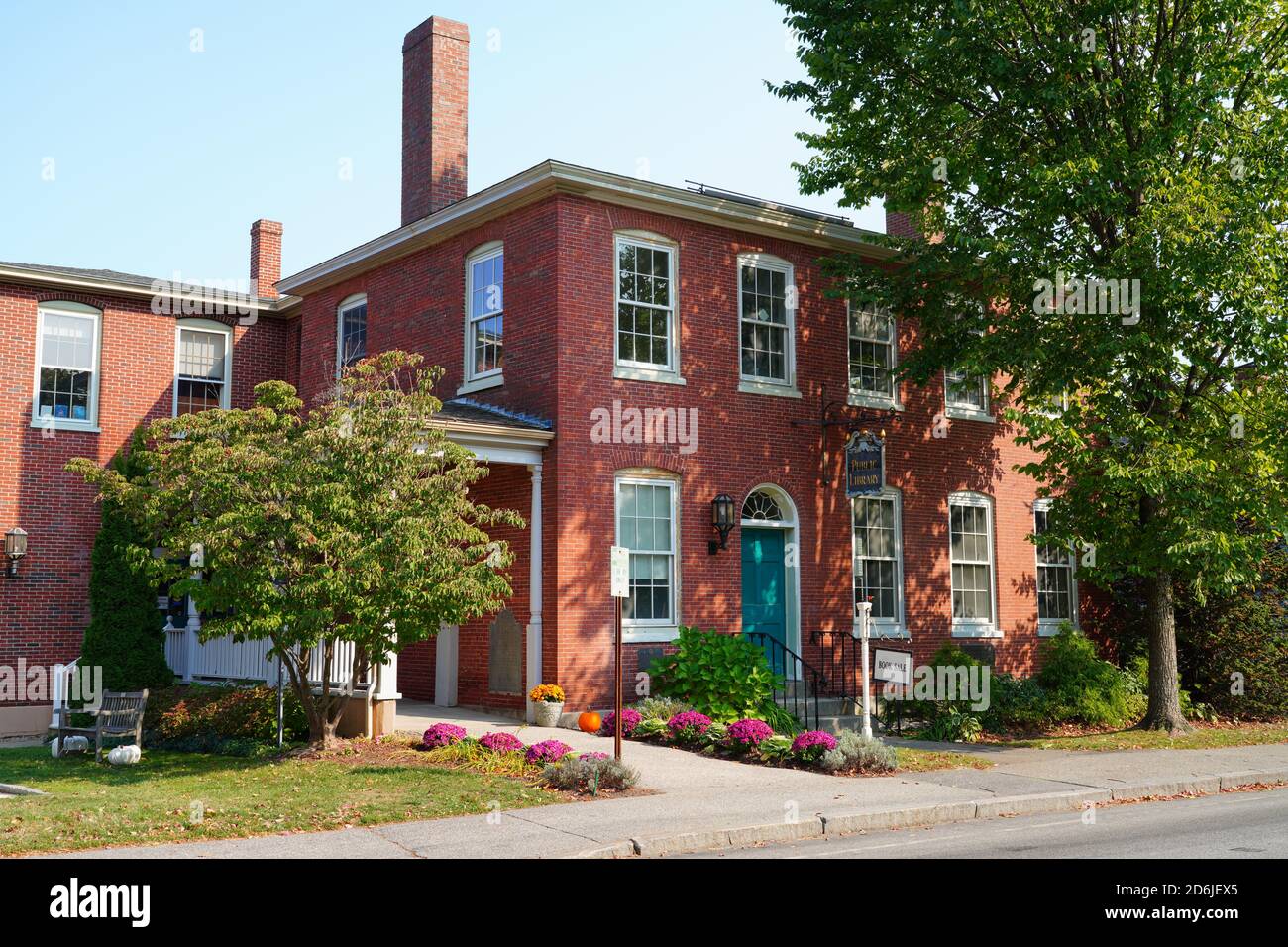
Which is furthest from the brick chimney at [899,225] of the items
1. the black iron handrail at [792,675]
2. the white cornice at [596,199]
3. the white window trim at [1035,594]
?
the black iron handrail at [792,675]

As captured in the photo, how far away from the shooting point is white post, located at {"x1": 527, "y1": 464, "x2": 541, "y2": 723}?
16469 mm

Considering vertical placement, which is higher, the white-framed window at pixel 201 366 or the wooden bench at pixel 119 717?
the white-framed window at pixel 201 366

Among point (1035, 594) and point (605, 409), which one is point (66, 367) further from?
point (1035, 594)

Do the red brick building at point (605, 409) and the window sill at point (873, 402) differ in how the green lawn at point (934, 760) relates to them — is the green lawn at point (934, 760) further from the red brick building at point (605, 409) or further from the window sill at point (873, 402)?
the window sill at point (873, 402)

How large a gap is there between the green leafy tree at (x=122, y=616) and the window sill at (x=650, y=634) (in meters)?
7.32

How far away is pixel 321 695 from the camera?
14922 mm

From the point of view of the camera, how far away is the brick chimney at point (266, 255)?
1064 inches

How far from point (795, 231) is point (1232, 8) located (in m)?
6.80

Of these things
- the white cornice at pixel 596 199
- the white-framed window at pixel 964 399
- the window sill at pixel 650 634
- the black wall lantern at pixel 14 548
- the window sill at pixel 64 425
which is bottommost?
the window sill at pixel 650 634

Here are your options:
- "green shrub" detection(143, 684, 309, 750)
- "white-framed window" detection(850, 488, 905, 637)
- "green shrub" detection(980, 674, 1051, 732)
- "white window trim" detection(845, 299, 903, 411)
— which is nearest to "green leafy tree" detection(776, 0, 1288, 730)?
"green shrub" detection(980, 674, 1051, 732)

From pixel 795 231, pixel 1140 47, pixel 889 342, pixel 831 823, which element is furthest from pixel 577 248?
pixel 831 823

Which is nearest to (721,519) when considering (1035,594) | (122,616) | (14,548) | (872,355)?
(872,355)

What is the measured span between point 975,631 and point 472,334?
10.2m

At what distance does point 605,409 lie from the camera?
17078mm
